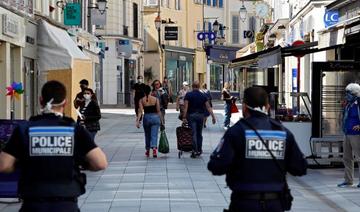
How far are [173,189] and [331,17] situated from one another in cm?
1098

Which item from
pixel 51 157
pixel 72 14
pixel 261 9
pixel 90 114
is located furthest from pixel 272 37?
pixel 51 157

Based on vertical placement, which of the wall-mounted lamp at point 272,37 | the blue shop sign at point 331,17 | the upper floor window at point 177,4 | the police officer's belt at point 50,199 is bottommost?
the police officer's belt at point 50,199

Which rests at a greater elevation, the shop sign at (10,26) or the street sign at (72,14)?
the street sign at (72,14)

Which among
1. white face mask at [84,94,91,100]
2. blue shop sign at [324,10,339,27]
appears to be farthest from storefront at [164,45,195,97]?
white face mask at [84,94,91,100]

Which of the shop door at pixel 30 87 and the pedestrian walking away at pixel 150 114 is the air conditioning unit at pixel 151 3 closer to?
the shop door at pixel 30 87

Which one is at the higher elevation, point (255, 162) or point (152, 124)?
point (255, 162)

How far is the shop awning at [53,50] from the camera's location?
2414 cm

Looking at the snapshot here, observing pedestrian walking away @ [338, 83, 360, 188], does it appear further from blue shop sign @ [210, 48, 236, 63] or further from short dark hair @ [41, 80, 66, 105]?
blue shop sign @ [210, 48, 236, 63]

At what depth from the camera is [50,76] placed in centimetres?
2628

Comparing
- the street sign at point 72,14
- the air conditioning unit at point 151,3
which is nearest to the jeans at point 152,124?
the street sign at point 72,14

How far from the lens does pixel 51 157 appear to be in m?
6.04

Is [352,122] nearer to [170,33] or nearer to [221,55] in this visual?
[221,55]

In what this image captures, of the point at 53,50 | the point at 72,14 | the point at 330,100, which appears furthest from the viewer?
the point at 72,14

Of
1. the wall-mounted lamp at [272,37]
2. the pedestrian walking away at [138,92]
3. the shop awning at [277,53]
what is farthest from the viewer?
the wall-mounted lamp at [272,37]
